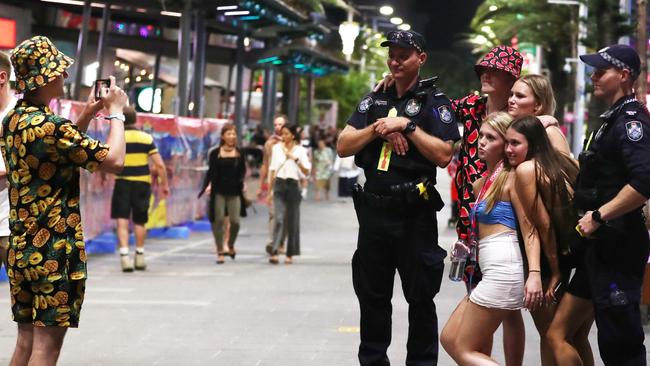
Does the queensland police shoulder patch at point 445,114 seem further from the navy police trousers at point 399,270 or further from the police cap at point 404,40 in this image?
the navy police trousers at point 399,270

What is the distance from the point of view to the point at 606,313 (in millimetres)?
6145

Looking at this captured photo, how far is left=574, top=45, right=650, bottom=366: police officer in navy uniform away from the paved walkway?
283cm

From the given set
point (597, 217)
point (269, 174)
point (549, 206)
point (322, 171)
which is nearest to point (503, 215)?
point (549, 206)

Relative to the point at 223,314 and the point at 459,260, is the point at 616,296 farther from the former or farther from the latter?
the point at 223,314

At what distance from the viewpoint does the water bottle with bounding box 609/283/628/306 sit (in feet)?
20.1

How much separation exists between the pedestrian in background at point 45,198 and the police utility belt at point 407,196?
1.43 m

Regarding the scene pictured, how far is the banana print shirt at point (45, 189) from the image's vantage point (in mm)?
5836

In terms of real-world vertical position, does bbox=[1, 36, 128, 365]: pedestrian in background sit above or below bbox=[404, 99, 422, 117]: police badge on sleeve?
below

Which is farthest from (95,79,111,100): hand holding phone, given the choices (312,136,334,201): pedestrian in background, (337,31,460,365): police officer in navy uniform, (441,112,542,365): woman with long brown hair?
(312,136,334,201): pedestrian in background

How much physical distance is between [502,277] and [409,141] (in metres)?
0.93

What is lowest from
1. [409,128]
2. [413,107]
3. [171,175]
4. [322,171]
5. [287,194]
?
[322,171]

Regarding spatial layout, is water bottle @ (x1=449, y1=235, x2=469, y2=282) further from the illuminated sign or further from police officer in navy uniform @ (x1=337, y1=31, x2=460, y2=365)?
the illuminated sign

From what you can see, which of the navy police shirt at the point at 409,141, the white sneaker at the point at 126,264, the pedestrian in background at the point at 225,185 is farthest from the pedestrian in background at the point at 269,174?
the navy police shirt at the point at 409,141

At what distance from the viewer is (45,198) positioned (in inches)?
233
